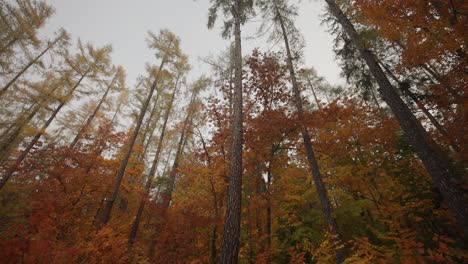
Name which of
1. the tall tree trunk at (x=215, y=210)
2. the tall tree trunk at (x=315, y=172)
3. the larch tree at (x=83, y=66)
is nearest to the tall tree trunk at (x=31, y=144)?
the larch tree at (x=83, y=66)

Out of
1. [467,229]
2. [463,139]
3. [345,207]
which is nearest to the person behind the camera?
[467,229]

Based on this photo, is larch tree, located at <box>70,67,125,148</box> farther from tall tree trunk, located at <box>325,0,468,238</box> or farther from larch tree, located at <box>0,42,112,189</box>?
tall tree trunk, located at <box>325,0,468,238</box>

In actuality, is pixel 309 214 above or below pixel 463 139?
below

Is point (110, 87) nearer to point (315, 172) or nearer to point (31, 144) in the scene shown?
point (31, 144)

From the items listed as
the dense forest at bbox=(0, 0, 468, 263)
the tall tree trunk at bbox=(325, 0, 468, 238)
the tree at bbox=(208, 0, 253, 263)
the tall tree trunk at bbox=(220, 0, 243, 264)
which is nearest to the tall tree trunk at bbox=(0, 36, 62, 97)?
the dense forest at bbox=(0, 0, 468, 263)

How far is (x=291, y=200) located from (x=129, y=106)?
11.8 metres

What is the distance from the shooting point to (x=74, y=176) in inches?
405

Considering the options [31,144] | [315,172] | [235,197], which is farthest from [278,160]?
[31,144]

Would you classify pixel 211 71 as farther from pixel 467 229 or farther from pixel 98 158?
pixel 467 229

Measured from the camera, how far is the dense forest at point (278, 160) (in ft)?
20.1

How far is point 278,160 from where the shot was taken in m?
9.30

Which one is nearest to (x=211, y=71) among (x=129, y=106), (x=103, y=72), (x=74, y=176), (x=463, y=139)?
(x=129, y=106)

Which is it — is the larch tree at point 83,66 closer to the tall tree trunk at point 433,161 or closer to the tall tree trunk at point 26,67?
the tall tree trunk at point 26,67

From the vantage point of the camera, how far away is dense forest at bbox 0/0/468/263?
6.14 meters
